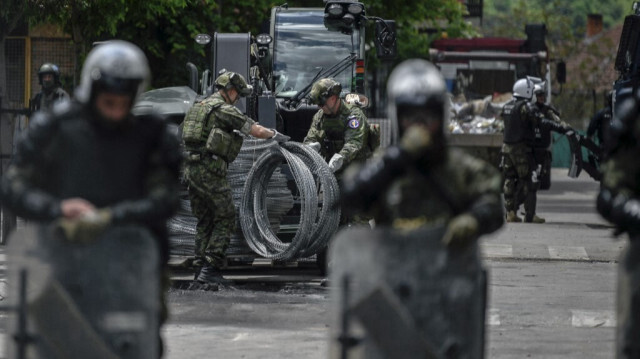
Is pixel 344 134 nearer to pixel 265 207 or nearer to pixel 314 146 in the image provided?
pixel 314 146

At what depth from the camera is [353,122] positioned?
13.1m

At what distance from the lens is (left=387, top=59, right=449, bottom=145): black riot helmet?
5.36 metres

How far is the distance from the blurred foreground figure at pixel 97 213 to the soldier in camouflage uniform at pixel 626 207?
1740 mm

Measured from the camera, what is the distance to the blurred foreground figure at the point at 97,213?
5.09 m

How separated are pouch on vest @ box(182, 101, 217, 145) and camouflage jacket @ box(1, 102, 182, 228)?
6.33m

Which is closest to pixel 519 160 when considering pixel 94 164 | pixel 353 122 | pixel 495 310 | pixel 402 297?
pixel 353 122

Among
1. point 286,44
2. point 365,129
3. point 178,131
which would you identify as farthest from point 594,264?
point 286,44

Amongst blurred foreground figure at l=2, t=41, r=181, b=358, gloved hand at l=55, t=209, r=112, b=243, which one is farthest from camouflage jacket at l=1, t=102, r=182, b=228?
gloved hand at l=55, t=209, r=112, b=243

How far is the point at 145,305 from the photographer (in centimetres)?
513

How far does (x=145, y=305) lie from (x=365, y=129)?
8095mm

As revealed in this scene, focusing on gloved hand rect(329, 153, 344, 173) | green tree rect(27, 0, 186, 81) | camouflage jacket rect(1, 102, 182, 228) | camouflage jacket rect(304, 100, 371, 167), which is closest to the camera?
camouflage jacket rect(1, 102, 182, 228)

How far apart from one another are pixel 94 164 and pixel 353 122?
768 centimetres

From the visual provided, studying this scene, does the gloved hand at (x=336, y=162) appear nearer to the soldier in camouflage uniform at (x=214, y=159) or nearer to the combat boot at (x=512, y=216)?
the soldier in camouflage uniform at (x=214, y=159)

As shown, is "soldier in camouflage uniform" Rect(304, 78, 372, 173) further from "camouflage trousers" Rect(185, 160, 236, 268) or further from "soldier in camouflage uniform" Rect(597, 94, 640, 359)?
"soldier in camouflage uniform" Rect(597, 94, 640, 359)
